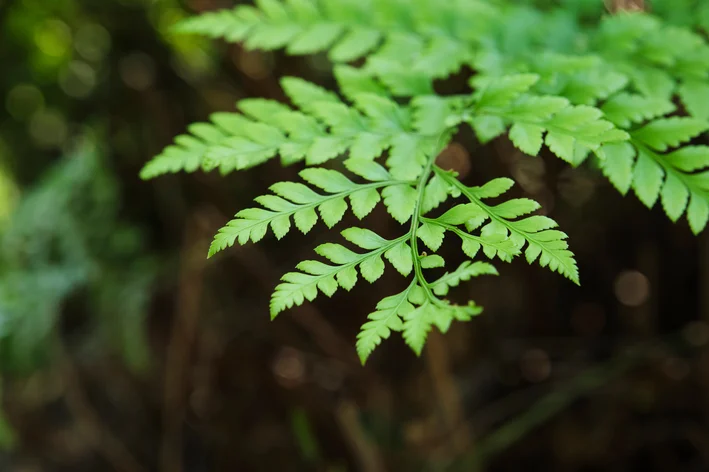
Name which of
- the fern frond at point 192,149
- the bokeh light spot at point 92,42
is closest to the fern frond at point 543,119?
the fern frond at point 192,149

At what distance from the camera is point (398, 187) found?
0.75 m

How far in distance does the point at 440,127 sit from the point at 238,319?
106 centimetres

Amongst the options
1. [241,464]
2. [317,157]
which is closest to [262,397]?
[241,464]

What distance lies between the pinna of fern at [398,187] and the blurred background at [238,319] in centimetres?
53

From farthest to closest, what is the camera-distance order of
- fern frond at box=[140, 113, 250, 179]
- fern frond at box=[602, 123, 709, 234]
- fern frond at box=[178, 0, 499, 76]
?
fern frond at box=[178, 0, 499, 76] → fern frond at box=[140, 113, 250, 179] → fern frond at box=[602, 123, 709, 234]

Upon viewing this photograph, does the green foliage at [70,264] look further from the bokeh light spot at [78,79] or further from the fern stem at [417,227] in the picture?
the fern stem at [417,227]

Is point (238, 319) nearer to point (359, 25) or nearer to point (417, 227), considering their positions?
point (359, 25)

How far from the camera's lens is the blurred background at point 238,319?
1418mm

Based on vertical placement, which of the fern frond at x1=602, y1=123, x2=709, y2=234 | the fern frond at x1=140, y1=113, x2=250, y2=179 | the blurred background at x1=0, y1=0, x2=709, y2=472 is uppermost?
the fern frond at x1=140, y1=113, x2=250, y2=179

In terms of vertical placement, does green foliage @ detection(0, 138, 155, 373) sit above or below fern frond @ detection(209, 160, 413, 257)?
below

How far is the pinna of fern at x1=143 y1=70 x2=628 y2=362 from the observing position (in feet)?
2.17

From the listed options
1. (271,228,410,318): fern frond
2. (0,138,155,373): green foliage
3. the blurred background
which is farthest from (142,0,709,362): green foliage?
(0,138,155,373): green foliage

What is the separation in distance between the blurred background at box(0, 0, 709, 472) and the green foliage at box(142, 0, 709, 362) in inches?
10.2

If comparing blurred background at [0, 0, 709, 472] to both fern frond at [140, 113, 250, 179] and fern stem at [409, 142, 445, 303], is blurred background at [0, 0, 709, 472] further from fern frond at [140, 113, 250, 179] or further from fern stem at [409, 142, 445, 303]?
fern frond at [140, 113, 250, 179]
